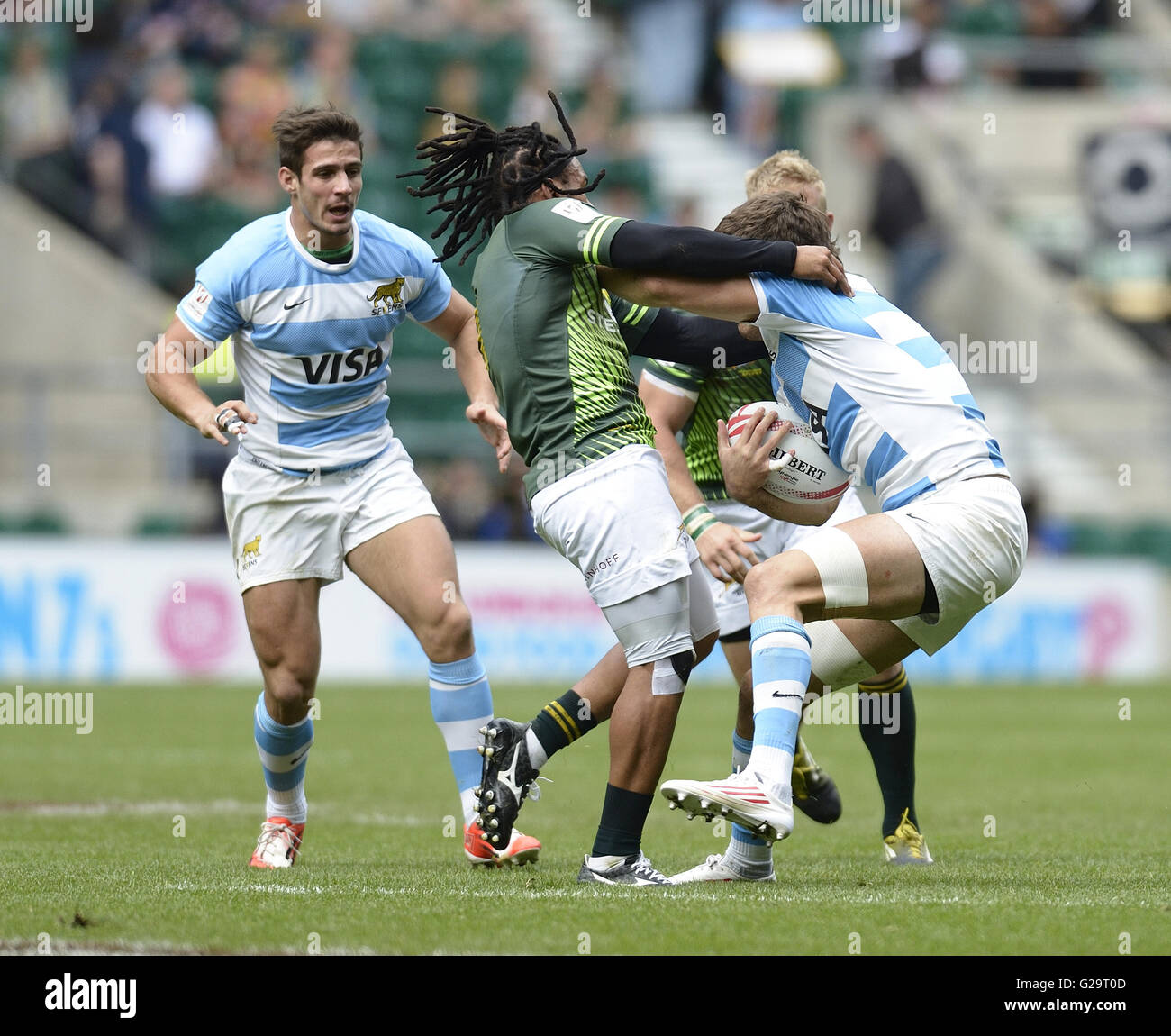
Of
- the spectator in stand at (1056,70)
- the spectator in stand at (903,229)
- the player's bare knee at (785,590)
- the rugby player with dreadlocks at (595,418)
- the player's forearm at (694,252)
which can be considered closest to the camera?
the player's bare knee at (785,590)

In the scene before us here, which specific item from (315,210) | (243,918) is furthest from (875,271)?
(243,918)

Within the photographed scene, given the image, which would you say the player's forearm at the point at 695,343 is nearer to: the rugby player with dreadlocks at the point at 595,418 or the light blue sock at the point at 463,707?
the rugby player with dreadlocks at the point at 595,418

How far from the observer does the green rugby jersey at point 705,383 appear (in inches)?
261

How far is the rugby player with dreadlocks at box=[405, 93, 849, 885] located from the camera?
19.0 feet

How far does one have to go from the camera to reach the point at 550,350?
6.09 m

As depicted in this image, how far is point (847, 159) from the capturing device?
21547 mm

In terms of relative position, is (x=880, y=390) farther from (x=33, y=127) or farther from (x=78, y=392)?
(x=33, y=127)

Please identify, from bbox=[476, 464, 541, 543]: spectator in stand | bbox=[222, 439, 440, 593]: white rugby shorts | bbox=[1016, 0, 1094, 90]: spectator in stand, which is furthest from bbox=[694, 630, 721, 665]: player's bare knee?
bbox=[1016, 0, 1094, 90]: spectator in stand

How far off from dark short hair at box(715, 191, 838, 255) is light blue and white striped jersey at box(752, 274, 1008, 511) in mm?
222

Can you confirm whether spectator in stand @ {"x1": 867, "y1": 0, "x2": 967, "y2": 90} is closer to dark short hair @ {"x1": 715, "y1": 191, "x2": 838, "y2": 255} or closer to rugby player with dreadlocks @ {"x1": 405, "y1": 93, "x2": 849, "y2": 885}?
rugby player with dreadlocks @ {"x1": 405, "y1": 93, "x2": 849, "y2": 885}

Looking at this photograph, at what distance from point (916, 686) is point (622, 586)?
11.4m

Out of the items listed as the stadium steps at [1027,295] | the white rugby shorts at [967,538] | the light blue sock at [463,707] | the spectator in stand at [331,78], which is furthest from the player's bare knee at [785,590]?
the stadium steps at [1027,295]

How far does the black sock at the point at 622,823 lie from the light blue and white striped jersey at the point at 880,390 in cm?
128
